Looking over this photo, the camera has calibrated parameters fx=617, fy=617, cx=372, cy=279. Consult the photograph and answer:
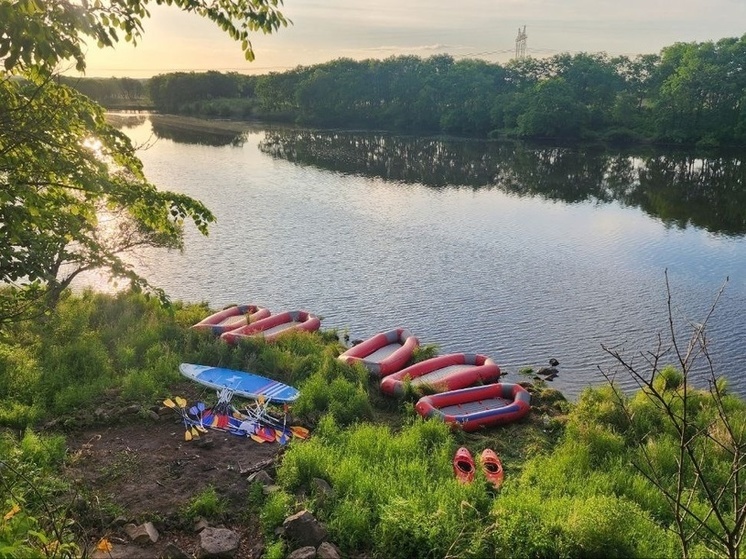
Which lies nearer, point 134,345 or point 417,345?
point 134,345

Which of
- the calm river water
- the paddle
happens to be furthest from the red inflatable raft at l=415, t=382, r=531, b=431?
the paddle

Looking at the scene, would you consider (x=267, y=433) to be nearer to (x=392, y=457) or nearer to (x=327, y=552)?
(x=392, y=457)

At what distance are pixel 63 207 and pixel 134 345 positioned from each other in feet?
24.5

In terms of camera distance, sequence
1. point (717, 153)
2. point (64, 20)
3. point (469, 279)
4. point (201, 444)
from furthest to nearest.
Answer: point (717, 153)
point (469, 279)
point (201, 444)
point (64, 20)

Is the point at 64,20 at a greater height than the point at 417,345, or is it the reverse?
the point at 64,20

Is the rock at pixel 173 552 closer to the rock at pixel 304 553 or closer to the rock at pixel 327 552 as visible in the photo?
the rock at pixel 304 553

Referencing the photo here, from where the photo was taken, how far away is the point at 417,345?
47.5ft

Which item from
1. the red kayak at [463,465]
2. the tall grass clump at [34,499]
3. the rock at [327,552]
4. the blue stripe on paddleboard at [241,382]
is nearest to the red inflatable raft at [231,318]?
the blue stripe on paddleboard at [241,382]

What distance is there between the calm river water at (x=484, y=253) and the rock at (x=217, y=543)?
16.1 ft

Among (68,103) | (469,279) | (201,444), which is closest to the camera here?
(68,103)

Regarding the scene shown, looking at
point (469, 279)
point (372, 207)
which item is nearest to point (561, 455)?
point (469, 279)

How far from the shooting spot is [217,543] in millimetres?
6512

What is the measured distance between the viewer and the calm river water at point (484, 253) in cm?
1675

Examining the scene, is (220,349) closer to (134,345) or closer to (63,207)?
(134,345)
